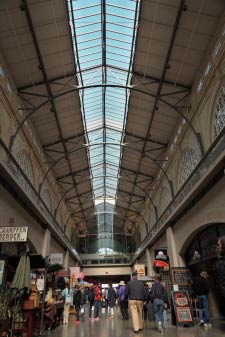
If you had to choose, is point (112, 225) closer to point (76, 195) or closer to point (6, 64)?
point (76, 195)

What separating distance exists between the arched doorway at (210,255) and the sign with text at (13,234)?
8.96 meters

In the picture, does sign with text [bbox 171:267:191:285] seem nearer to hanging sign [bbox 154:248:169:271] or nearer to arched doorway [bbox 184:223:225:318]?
arched doorway [bbox 184:223:225:318]

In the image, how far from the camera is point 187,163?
1884 cm

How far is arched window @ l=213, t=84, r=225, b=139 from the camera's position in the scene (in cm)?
1345

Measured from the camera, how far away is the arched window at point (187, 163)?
1773 centimetres

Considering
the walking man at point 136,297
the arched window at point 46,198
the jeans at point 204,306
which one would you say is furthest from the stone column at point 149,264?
the walking man at point 136,297

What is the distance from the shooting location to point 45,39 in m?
14.5

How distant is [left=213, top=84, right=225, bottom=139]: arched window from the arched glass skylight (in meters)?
5.01

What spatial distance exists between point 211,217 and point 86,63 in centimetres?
1158

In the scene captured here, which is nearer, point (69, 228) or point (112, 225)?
point (69, 228)

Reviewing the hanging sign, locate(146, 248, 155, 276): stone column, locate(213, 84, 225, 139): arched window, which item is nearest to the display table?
the hanging sign

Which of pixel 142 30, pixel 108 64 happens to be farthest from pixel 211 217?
pixel 108 64

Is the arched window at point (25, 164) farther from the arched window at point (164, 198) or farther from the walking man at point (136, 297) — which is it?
the arched window at point (164, 198)

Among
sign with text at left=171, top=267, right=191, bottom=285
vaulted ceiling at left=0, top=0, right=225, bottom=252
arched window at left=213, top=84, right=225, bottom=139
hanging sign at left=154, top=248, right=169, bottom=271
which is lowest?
sign with text at left=171, top=267, right=191, bottom=285
